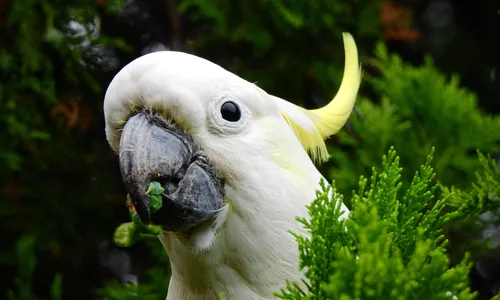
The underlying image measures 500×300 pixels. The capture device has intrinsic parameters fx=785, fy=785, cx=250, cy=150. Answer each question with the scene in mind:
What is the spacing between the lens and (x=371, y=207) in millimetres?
1198

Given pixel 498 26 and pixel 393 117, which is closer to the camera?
pixel 393 117

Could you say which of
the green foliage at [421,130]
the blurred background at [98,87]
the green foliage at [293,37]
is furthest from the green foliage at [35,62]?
the green foliage at [421,130]

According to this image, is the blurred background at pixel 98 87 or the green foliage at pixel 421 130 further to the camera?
the blurred background at pixel 98 87

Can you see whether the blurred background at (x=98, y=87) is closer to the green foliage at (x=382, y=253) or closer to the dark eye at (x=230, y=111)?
the dark eye at (x=230, y=111)

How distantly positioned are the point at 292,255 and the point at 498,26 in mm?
2050

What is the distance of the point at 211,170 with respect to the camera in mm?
1505

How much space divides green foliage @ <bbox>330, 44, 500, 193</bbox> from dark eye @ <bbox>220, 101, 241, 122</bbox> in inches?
25.3

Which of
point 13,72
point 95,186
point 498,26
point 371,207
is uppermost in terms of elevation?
point 498,26

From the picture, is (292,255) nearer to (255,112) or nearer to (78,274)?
(255,112)

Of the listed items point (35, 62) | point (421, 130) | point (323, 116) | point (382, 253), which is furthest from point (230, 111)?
point (35, 62)

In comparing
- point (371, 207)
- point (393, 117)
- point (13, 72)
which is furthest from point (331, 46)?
point (371, 207)

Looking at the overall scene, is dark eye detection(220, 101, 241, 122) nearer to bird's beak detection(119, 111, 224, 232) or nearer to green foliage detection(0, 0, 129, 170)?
bird's beak detection(119, 111, 224, 232)

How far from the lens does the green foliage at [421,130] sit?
84.8 inches

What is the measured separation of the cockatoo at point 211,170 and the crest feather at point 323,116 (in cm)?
11
